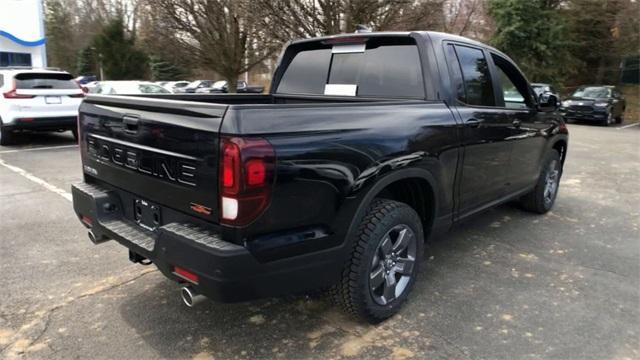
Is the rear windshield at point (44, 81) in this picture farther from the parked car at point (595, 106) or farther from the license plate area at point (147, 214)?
the parked car at point (595, 106)

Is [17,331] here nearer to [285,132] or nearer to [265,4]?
Result: [285,132]

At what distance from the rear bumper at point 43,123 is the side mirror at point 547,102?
9.23m

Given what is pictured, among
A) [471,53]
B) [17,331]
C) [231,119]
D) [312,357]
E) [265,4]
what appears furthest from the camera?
[265,4]

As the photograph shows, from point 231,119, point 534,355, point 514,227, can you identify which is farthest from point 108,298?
point 514,227

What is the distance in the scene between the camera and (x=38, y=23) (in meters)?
22.8

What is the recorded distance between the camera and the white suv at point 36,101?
32.2 ft

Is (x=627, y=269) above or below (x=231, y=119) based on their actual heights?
below

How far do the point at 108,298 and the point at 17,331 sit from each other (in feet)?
1.94

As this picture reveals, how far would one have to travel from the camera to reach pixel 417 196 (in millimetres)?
3551

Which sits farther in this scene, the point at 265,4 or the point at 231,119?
the point at 265,4

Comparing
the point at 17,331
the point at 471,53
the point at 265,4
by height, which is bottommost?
the point at 17,331

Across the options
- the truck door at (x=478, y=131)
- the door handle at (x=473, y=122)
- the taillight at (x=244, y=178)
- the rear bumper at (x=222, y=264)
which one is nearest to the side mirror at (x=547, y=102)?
the truck door at (x=478, y=131)

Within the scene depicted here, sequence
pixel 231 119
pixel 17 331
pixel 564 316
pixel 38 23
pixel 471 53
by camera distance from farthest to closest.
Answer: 1. pixel 38 23
2. pixel 471 53
3. pixel 564 316
4. pixel 17 331
5. pixel 231 119

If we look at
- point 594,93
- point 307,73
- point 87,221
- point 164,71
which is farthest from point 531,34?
point 87,221
